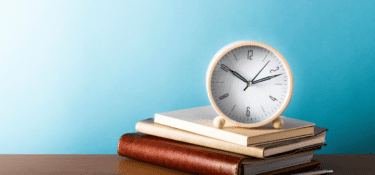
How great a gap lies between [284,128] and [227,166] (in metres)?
0.19

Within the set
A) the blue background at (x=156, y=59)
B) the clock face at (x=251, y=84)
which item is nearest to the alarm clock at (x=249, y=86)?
the clock face at (x=251, y=84)

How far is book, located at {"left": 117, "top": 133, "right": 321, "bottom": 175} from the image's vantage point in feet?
3.68

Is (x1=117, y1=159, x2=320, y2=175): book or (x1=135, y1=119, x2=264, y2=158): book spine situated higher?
(x1=135, y1=119, x2=264, y2=158): book spine

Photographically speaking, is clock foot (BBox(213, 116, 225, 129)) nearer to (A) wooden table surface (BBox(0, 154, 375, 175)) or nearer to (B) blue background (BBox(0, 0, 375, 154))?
(A) wooden table surface (BBox(0, 154, 375, 175))

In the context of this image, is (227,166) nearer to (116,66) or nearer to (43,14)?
(116,66)

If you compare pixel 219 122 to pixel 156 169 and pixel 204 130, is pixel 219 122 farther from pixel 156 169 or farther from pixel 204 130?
pixel 156 169

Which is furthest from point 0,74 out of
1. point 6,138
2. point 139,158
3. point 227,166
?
point 227,166

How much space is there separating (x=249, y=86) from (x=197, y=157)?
0.73ft

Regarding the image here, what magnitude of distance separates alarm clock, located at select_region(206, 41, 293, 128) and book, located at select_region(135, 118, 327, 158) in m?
0.05

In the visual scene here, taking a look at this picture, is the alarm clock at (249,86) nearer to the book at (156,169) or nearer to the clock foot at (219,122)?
the clock foot at (219,122)

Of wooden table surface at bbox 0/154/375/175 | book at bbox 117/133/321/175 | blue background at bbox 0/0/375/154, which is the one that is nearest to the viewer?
book at bbox 117/133/321/175

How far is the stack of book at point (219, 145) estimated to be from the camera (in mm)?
1132

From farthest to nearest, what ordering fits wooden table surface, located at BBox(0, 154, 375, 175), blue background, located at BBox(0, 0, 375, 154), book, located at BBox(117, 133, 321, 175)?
blue background, located at BBox(0, 0, 375, 154) → wooden table surface, located at BBox(0, 154, 375, 175) → book, located at BBox(117, 133, 321, 175)

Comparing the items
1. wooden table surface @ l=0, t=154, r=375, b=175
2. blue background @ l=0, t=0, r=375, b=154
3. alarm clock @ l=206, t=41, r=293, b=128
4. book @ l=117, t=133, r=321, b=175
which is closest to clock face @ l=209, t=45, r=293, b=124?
alarm clock @ l=206, t=41, r=293, b=128
